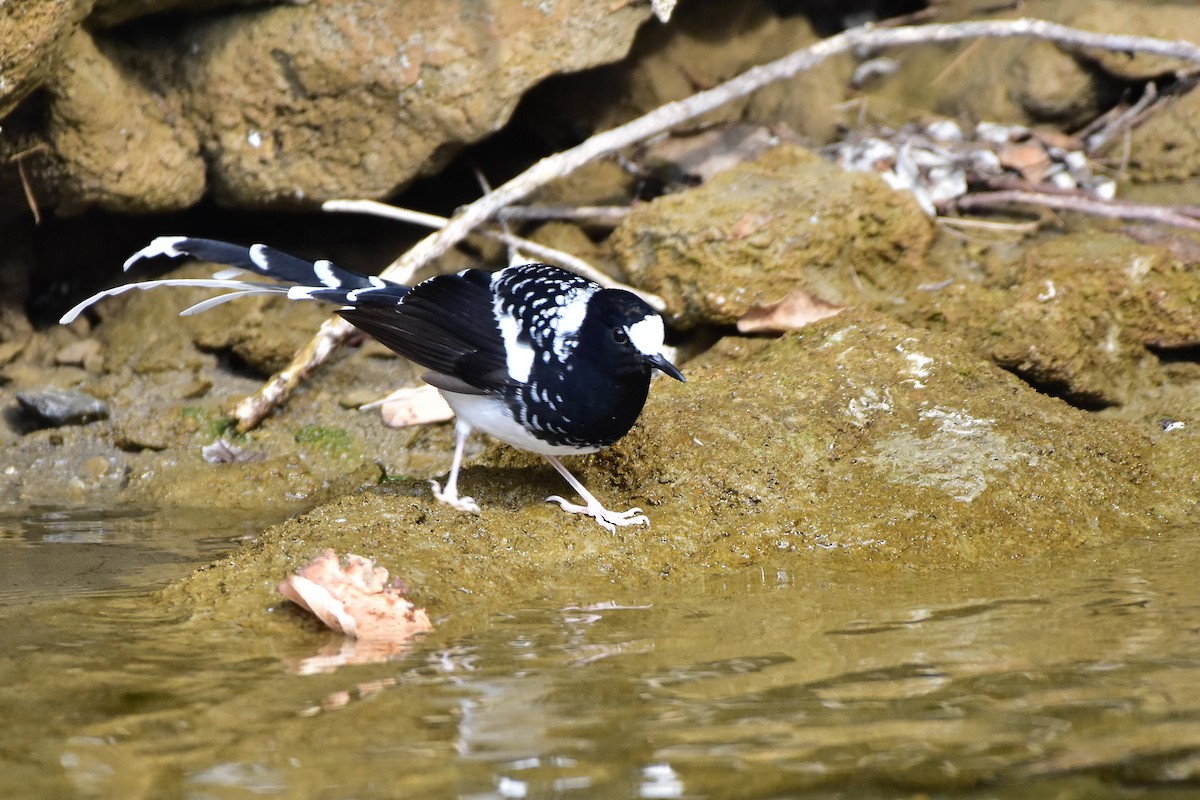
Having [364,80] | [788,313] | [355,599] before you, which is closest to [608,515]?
[355,599]

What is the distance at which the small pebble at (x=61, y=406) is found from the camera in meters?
6.36

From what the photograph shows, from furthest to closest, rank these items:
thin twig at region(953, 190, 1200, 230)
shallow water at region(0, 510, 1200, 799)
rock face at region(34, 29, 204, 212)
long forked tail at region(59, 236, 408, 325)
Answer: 1. thin twig at region(953, 190, 1200, 230)
2. rock face at region(34, 29, 204, 212)
3. long forked tail at region(59, 236, 408, 325)
4. shallow water at region(0, 510, 1200, 799)

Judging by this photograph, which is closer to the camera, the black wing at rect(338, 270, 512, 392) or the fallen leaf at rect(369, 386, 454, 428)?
the black wing at rect(338, 270, 512, 392)

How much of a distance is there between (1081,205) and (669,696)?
14.7ft

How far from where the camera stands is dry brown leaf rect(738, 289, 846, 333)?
5891 millimetres

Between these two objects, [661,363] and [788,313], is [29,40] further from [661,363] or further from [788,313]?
[788,313]

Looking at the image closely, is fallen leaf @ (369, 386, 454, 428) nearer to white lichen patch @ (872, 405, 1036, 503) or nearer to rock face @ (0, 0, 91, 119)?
rock face @ (0, 0, 91, 119)

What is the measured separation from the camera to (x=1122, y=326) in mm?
5758

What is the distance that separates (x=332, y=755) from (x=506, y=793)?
1.46 ft

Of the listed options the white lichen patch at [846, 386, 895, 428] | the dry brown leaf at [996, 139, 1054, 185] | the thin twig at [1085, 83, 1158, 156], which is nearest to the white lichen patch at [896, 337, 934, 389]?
the white lichen patch at [846, 386, 895, 428]

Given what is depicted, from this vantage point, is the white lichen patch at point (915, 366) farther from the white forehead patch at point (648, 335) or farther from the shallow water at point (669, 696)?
the white forehead patch at point (648, 335)

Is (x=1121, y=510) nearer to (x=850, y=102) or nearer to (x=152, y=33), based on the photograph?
(x=850, y=102)

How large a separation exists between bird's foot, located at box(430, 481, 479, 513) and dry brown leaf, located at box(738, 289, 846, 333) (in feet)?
6.63

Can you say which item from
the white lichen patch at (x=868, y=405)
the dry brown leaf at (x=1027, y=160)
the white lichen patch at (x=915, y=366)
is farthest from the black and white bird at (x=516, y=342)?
the dry brown leaf at (x=1027, y=160)
